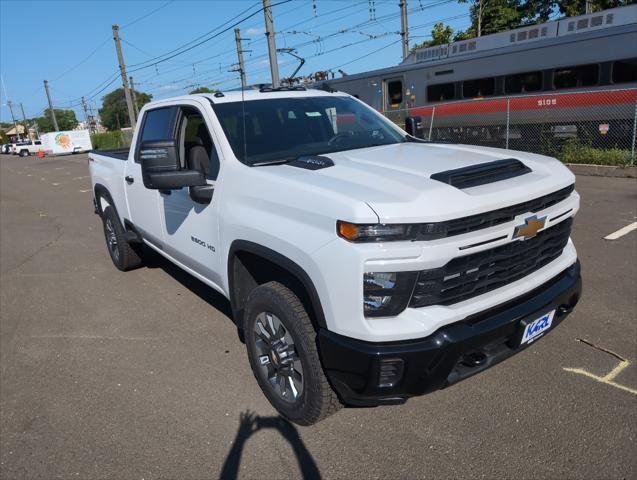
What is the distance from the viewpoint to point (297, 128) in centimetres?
370

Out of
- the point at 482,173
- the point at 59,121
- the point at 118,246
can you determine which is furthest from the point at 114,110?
the point at 482,173

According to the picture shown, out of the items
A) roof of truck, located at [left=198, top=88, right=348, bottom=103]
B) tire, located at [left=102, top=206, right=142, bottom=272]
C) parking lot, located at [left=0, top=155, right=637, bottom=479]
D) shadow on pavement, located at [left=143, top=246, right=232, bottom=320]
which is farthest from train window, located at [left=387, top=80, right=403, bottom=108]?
roof of truck, located at [left=198, top=88, right=348, bottom=103]

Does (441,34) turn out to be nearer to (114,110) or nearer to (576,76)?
(576,76)

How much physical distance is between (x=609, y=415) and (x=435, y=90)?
15.6m

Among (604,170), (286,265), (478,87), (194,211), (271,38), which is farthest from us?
(271,38)

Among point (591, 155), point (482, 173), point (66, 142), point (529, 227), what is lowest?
point (591, 155)

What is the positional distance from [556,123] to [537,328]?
12590mm

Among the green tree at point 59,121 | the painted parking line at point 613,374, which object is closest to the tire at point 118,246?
the painted parking line at point 613,374

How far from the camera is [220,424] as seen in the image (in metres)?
3.03

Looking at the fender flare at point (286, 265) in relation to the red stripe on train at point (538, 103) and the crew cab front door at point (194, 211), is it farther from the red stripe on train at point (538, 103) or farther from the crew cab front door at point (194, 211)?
the red stripe on train at point (538, 103)

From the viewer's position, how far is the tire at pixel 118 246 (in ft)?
18.6

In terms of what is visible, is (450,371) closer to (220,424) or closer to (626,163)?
(220,424)

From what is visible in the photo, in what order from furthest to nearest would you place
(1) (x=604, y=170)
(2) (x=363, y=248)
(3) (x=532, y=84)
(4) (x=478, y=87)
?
(4) (x=478, y=87), (3) (x=532, y=84), (1) (x=604, y=170), (2) (x=363, y=248)

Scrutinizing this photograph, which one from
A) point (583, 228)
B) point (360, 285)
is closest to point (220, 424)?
point (360, 285)
